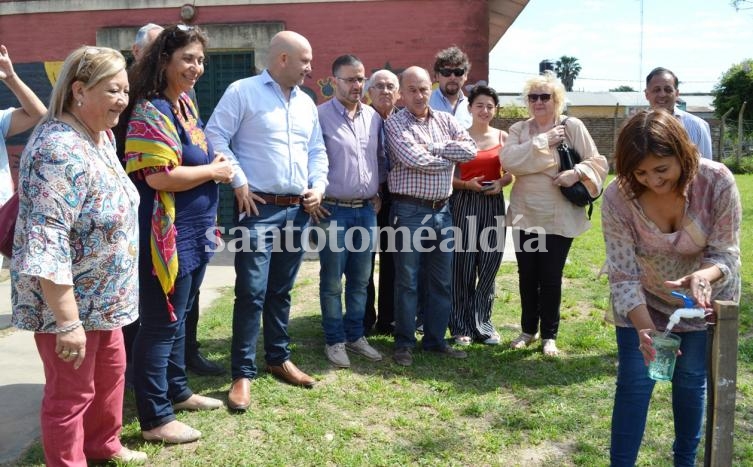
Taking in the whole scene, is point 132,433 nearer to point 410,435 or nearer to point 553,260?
point 410,435

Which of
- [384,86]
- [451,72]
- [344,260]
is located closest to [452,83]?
[451,72]

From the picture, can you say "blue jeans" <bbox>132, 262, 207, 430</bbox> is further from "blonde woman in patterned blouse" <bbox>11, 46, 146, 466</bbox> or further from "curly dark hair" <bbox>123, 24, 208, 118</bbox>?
"curly dark hair" <bbox>123, 24, 208, 118</bbox>

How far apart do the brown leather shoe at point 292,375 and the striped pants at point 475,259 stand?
1.42 meters

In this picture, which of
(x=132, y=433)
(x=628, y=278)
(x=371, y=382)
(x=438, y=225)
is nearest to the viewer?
(x=628, y=278)

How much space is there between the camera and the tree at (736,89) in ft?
99.2

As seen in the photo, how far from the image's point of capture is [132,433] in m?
3.50

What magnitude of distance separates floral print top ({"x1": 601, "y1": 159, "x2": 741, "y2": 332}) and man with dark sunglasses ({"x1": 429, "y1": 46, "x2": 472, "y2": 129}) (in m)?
2.54

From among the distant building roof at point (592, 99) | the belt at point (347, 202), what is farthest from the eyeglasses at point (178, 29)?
the distant building roof at point (592, 99)

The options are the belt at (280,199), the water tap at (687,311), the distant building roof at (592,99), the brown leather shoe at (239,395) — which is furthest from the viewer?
the distant building roof at (592,99)

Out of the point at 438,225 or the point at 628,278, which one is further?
the point at 438,225

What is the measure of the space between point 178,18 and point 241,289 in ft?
20.5

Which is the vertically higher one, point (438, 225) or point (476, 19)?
point (476, 19)

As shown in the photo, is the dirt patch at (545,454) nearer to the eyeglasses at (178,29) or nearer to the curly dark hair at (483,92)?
the curly dark hair at (483,92)

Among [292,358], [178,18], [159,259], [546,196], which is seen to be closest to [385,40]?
[178,18]
